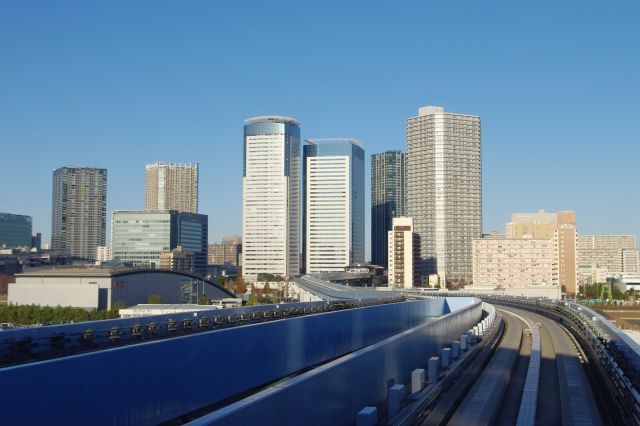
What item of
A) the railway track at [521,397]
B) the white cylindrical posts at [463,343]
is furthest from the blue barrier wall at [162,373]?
the railway track at [521,397]

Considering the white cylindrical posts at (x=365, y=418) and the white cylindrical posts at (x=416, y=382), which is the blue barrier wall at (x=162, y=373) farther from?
the white cylindrical posts at (x=365, y=418)

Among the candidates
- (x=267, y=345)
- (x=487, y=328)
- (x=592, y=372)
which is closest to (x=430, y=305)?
(x=487, y=328)

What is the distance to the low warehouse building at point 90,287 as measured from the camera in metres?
102

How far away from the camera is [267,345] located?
23312 mm

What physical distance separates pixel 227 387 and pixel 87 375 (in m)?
6.60

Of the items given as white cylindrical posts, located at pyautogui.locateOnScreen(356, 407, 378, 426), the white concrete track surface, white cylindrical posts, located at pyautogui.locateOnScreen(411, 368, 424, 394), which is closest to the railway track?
the white concrete track surface

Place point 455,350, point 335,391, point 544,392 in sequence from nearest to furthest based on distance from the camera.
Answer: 1. point 335,391
2. point 544,392
3. point 455,350

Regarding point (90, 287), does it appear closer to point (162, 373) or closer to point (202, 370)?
point (202, 370)

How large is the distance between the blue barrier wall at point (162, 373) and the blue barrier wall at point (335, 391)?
483mm

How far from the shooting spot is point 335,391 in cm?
1352

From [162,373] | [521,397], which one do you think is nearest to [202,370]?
[162,373]

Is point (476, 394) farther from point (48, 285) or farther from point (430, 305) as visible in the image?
point (48, 285)

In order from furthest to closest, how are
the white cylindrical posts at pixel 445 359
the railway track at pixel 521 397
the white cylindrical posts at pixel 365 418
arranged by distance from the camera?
the white cylindrical posts at pixel 445 359 < the railway track at pixel 521 397 < the white cylindrical posts at pixel 365 418

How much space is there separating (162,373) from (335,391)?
5.25m
